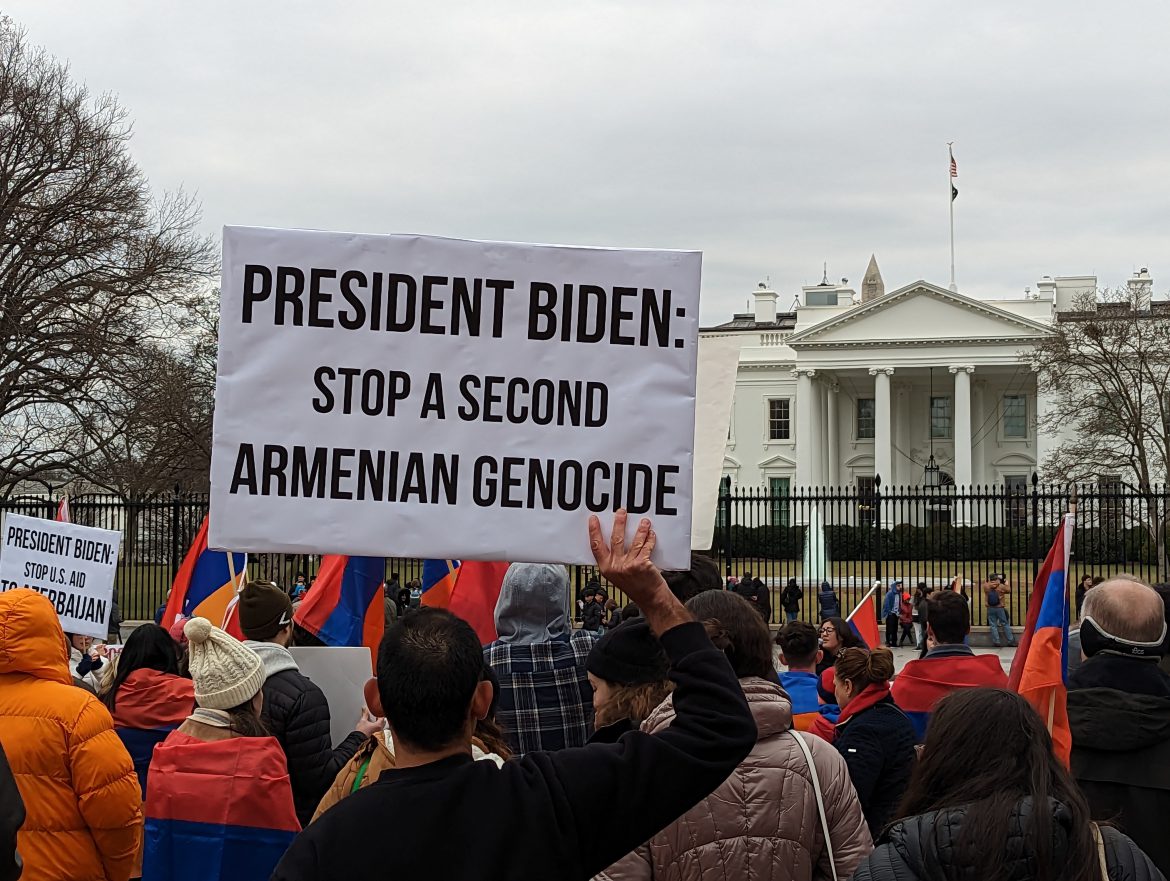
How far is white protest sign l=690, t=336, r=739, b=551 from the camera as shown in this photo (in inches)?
185

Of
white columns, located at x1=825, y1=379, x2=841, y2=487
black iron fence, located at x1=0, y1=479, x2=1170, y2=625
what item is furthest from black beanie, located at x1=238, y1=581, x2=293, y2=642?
white columns, located at x1=825, y1=379, x2=841, y2=487

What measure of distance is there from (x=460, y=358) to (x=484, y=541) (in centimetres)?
41

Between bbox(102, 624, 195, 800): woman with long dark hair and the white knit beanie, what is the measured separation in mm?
704

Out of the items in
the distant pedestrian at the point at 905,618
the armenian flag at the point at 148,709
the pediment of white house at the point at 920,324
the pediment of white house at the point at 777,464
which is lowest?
the distant pedestrian at the point at 905,618

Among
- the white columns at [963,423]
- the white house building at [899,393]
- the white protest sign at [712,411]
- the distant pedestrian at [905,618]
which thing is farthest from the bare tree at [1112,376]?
the white protest sign at [712,411]

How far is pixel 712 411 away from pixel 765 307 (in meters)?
73.4

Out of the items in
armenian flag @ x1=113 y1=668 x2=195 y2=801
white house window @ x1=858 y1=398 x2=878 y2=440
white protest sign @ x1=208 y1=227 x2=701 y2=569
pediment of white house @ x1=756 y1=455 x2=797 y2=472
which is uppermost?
white house window @ x1=858 y1=398 x2=878 y2=440

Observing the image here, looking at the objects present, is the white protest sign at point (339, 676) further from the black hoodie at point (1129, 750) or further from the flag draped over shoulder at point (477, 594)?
the black hoodie at point (1129, 750)

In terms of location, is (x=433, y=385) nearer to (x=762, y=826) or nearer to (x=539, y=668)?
(x=762, y=826)

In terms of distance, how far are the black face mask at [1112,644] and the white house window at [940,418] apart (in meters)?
63.5

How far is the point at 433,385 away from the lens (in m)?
3.01

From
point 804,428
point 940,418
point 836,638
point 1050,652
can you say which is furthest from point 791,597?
point 940,418

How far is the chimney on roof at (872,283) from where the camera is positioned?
8681 centimetres

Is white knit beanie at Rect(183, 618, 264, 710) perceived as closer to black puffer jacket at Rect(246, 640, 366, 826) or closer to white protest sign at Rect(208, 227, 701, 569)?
black puffer jacket at Rect(246, 640, 366, 826)
